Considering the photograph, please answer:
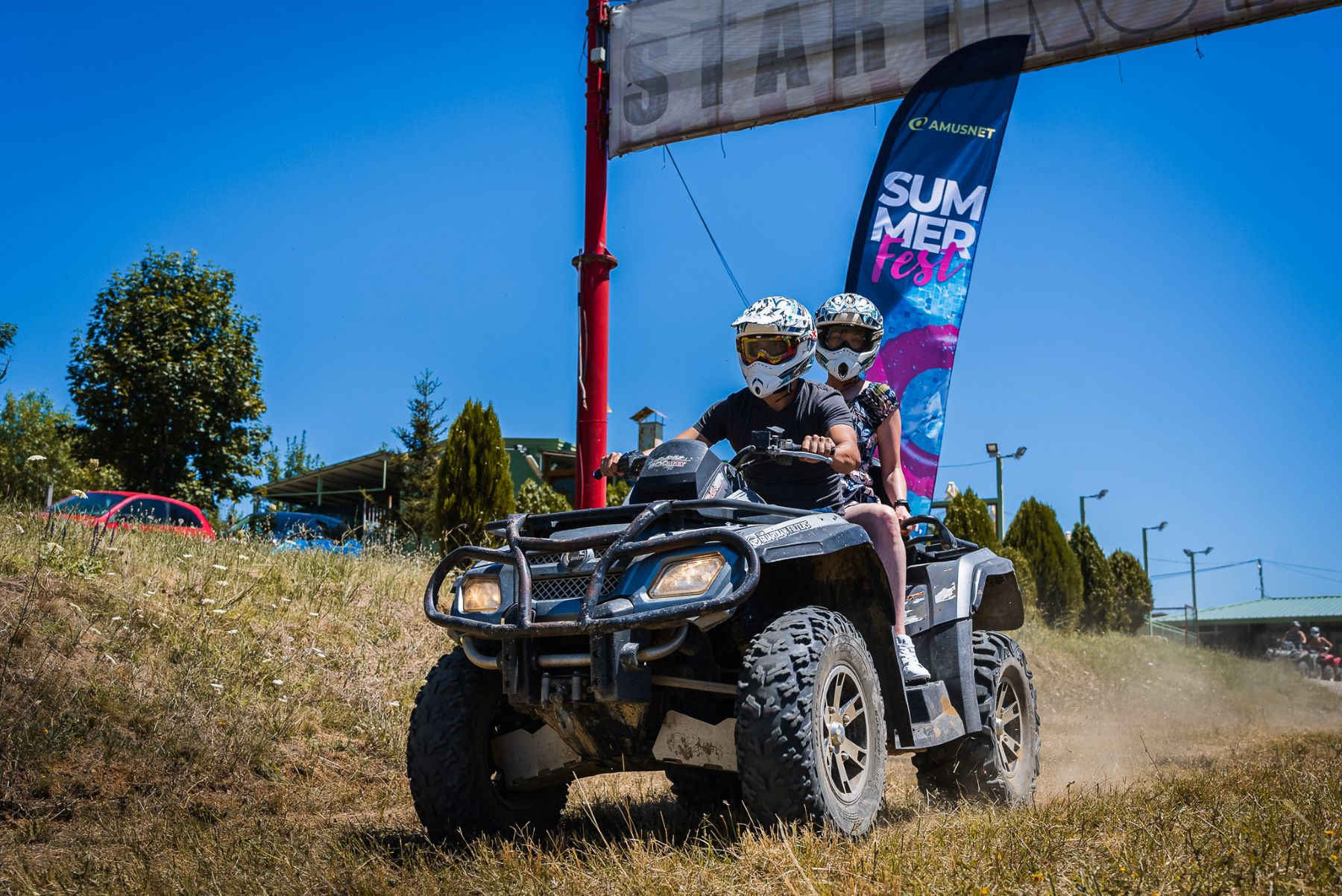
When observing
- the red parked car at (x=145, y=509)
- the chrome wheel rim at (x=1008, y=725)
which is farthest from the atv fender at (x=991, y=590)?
the red parked car at (x=145, y=509)

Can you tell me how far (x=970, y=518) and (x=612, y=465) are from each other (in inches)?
647

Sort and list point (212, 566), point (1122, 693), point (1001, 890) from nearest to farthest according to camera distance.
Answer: point (1001, 890) < point (212, 566) < point (1122, 693)

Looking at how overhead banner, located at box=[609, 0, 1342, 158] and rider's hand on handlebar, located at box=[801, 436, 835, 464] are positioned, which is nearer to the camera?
rider's hand on handlebar, located at box=[801, 436, 835, 464]

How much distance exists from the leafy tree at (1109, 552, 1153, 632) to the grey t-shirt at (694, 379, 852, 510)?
24181 mm

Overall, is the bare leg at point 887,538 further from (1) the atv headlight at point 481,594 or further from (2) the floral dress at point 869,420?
(1) the atv headlight at point 481,594

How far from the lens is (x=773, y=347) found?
15.1 feet

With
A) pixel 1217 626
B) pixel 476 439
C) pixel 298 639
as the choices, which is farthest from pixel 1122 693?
pixel 1217 626

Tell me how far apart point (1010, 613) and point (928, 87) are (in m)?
5.33

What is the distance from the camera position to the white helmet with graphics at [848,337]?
17.8 feet

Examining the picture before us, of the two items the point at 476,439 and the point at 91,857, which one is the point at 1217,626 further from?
the point at 91,857

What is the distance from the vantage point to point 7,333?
2103 centimetres

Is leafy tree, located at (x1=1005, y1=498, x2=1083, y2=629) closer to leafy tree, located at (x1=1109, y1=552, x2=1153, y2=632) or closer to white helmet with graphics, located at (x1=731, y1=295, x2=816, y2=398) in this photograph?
leafy tree, located at (x1=1109, y1=552, x2=1153, y2=632)

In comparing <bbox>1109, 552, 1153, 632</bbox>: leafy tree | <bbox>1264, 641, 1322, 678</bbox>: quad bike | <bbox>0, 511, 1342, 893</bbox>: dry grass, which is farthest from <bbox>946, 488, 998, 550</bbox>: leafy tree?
<bbox>0, 511, 1342, 893</bbox>: dry grass

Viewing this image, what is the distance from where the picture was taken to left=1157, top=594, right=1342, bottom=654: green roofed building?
45750 millimetres
